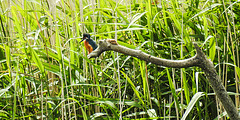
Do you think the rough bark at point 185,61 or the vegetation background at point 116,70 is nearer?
the rough bark at point 185,61

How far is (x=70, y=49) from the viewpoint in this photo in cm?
140

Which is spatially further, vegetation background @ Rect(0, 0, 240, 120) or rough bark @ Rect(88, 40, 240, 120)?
vegetation background @ Rect(0, 0, 240, 120)

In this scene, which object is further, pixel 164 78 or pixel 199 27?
pixel 199 27

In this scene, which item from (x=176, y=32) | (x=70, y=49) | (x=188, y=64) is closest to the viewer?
(x=188, y=64)

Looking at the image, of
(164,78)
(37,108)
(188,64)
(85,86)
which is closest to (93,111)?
(85,86)

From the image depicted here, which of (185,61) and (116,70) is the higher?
(185,61)

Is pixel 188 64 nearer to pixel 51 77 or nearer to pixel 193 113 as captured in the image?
pixel 193 113

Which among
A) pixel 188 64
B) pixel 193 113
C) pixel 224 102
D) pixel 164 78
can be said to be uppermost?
pixel 188 64

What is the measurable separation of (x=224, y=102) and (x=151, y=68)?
2.44 ft

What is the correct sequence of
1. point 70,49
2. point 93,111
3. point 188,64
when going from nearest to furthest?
point 188,64 < point 70,49 < point 93,111

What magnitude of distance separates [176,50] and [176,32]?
0.11 metres

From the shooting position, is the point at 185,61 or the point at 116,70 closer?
the point at 185,61

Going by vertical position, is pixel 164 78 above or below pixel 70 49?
below

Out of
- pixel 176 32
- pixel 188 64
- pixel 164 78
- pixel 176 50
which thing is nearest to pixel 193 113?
pixel 164 78
